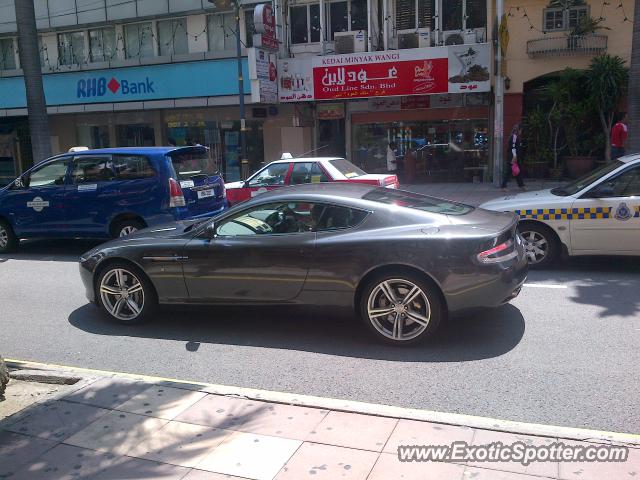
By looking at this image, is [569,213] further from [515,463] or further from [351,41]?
[351,41]

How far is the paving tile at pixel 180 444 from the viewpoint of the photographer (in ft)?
11.8

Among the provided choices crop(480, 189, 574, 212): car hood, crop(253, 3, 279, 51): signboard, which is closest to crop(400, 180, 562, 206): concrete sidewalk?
crop(253, 3, 279, 51): signboard

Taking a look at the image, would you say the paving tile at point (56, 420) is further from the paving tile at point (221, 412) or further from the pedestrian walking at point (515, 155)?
the pedestrian walking at point (515, 155)

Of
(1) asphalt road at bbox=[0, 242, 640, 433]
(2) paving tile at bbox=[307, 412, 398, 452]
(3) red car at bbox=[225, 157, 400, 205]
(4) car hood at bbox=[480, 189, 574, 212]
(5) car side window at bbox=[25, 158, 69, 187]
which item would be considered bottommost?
(1) asphalt road at bbox=[0, 242, 640, 433]

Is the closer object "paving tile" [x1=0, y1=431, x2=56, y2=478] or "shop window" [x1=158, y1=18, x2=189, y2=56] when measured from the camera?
"paving tile" [x1=0, y1=431, x2=56, y2=478]

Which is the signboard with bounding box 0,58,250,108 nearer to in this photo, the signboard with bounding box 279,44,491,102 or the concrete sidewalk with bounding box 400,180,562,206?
the signboard with bounding box 279,44,491,102

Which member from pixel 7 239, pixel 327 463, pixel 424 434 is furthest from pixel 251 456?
pixel 7 239

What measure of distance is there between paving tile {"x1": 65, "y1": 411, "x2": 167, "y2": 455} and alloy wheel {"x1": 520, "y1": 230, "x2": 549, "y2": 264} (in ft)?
18.6

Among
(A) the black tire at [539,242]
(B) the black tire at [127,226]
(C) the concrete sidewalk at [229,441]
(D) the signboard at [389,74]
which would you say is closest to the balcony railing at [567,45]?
(D) the signboard at [389,74]

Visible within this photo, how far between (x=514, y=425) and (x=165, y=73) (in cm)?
1942

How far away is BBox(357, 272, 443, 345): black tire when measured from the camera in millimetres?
5312

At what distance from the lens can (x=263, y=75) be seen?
18.7 metres

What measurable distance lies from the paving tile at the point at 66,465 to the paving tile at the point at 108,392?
623 millimetres

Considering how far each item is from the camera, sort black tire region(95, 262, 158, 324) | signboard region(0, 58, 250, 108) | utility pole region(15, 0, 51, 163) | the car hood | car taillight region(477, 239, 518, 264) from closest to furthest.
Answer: car taillight region(477, 239, 518, 264)
black tire region(95, 262, 158, 324)
the car hood
utility pole region(15, 0, 51, 163)
signboard region(0, 58, 250, 108)
